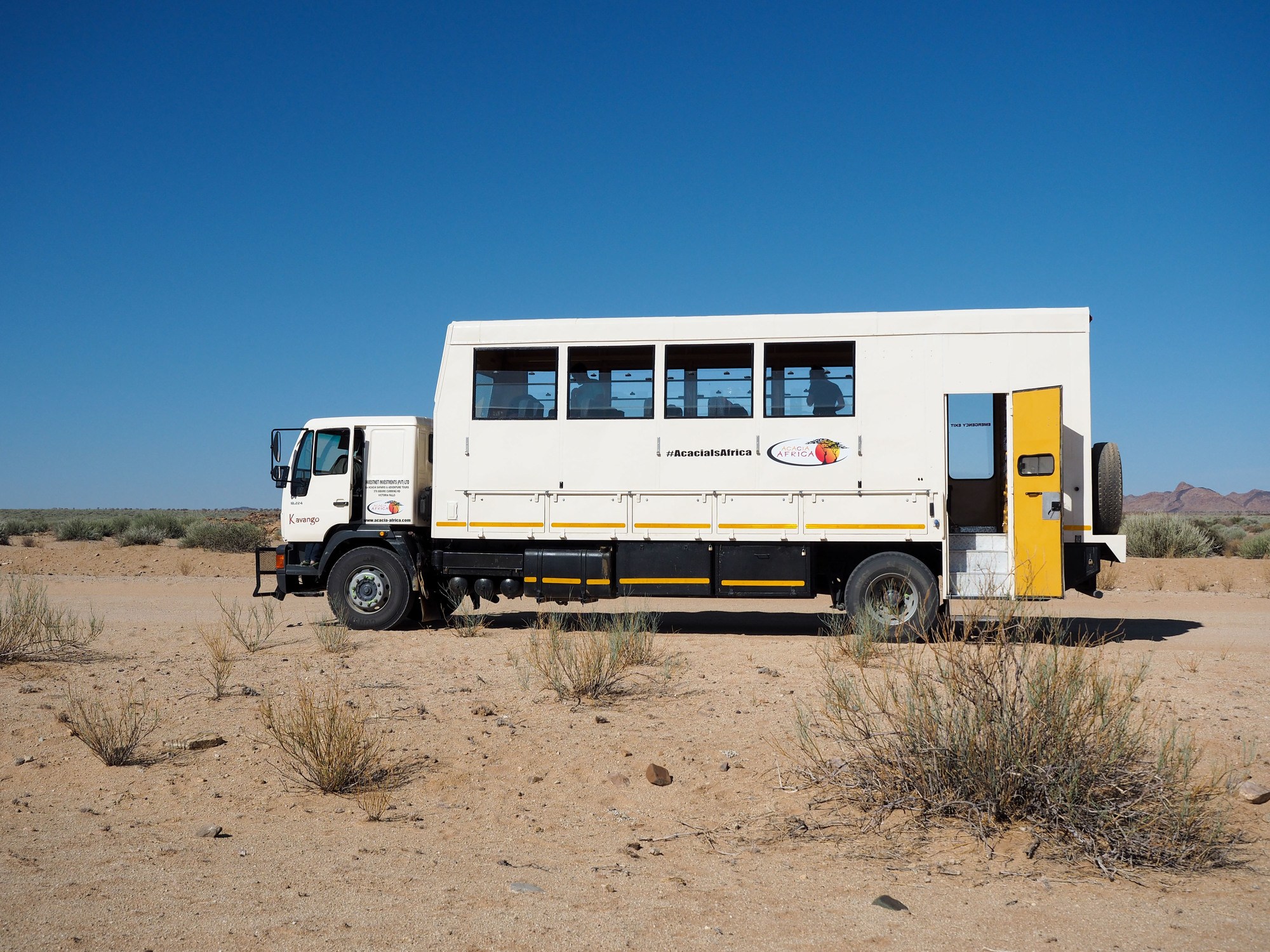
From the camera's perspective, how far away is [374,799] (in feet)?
17.7

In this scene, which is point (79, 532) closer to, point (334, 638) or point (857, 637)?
point (334, 638)

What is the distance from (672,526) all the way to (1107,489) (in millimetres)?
5155

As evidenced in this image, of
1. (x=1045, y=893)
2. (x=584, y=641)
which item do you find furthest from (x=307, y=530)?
(x=1045, y=893)

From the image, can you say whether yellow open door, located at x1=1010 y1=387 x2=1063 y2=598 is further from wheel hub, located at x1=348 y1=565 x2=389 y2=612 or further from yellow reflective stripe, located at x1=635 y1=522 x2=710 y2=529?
wheel hub, located at x1=348 y1=565 x2=389 y2=612

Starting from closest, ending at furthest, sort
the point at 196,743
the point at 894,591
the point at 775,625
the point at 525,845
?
the point at 525,845, the point at 196,743, the point at 894,591, the point at 775,625

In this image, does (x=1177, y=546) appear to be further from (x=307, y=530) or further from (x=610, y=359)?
(x=307, y=530)

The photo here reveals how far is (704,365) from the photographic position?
12.0 meters

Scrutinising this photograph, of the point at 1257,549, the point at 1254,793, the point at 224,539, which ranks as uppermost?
the point at 1257,549

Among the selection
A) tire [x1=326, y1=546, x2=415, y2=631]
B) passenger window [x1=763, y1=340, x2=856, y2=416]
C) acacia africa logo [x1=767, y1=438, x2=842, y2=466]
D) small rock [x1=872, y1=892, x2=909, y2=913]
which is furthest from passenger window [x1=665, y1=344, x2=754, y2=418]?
small rock [x1=872, y1=892, x2=909, y2=913]

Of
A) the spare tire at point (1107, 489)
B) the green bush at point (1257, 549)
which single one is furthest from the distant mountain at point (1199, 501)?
the spare tire at point (1107, 489)

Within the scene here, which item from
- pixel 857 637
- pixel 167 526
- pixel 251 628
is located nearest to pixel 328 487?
pixel 251 628

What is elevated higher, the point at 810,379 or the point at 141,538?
the point at 810,379

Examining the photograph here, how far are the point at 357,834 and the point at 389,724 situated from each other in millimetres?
1931

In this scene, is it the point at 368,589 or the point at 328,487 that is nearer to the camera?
the point at 368,589
